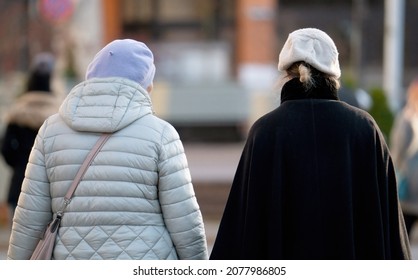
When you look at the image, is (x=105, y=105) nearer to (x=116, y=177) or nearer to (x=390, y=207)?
(x=116, y=177)

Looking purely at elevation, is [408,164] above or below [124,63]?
below

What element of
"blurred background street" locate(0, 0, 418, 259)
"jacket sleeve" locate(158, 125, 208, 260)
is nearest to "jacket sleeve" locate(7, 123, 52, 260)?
"jacket sleeve" locate(158, 125, 208, 260)

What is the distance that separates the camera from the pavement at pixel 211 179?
34.5 ft

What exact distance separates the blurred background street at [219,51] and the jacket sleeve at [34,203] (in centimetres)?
1378

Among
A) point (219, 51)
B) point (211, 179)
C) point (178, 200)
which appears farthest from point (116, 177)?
point (219, 51)

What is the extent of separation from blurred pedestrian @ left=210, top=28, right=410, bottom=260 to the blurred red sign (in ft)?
51.3

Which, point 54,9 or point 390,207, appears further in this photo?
point 54,9

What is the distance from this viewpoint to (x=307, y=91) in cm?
381

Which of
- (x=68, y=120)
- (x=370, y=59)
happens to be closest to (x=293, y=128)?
(x=68, y=120)

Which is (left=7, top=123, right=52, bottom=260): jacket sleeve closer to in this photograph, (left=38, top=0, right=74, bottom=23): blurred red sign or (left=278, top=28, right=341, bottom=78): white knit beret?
(left=278, top=28, right=341, bottom=78): white knit beret

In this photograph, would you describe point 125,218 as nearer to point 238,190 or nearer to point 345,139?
point 238,190

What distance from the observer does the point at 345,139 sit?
376 centimetres

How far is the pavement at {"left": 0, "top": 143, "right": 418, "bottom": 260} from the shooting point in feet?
34.5

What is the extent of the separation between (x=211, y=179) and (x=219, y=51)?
303 inches
